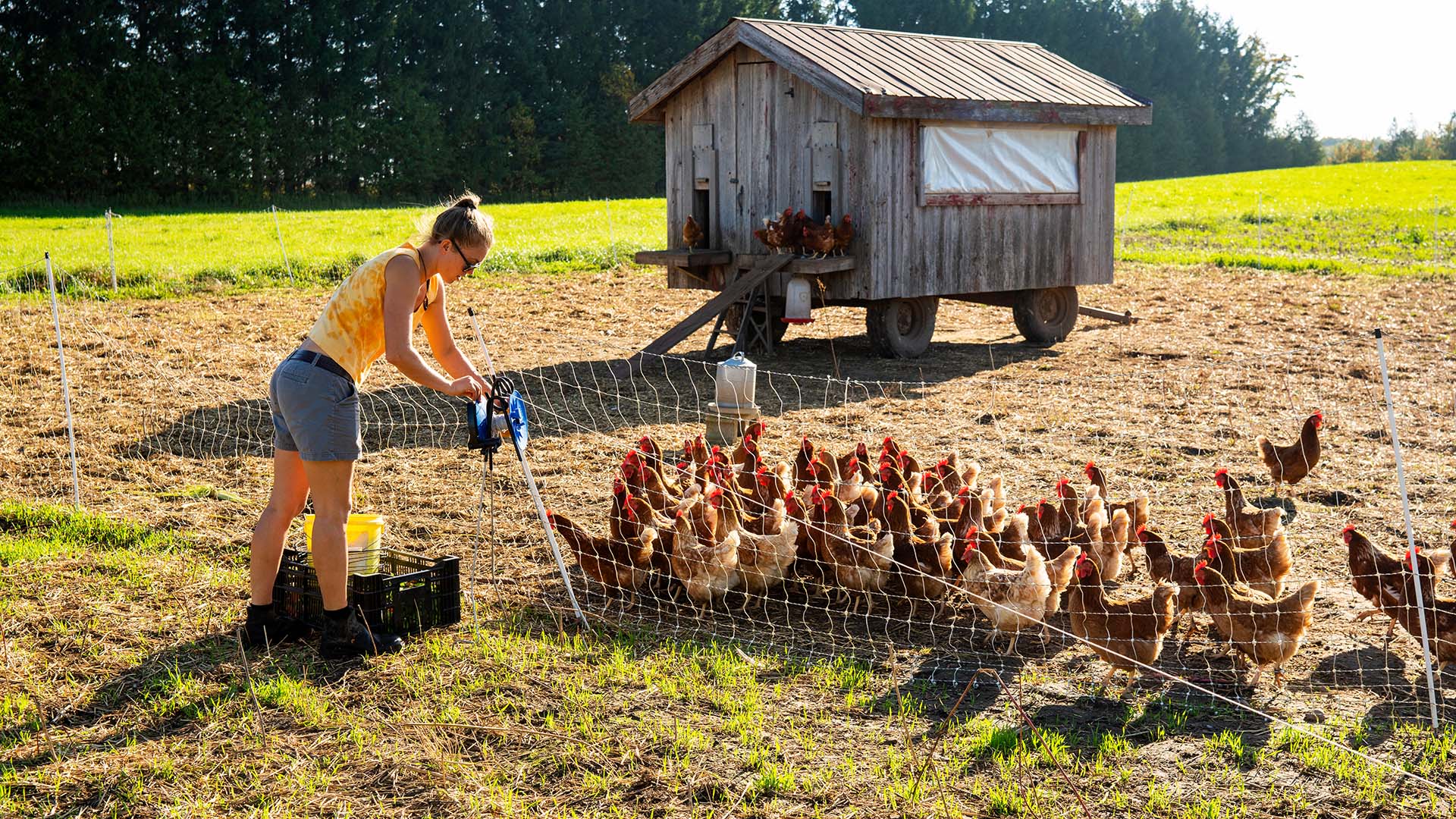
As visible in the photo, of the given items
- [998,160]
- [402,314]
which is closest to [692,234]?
[998,160]

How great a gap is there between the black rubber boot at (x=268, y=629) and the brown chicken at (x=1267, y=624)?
3.56 m

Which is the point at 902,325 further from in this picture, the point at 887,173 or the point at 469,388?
the point at 469,388

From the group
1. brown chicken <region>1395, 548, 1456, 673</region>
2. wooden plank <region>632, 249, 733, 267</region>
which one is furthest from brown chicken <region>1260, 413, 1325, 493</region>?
wooden plank <region>632, 249, 733, 267</region>

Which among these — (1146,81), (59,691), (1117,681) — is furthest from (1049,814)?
(1146,81)

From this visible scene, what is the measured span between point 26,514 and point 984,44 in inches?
431

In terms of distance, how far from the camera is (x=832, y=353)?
38.2 ft

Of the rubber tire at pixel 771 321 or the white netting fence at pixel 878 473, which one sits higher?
the rubber tire at pixel 771 321

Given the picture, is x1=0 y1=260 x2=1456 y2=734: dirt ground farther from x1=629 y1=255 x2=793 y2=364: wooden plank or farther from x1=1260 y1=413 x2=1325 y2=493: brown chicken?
x1=629 y1=255 x2=793 y2=364: wooden plank

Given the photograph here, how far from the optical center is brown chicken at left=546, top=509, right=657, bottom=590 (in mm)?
5348

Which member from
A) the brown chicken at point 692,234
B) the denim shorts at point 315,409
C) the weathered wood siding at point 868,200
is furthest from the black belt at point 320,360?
the brown chicken at point 692,234

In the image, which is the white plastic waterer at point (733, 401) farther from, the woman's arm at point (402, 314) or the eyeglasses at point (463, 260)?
the woman's arm at point (402, 314)

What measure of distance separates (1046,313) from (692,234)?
4.10 metres

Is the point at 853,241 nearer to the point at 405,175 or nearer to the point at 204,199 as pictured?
the point at 204,199

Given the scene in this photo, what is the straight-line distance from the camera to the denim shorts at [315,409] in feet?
14.0
